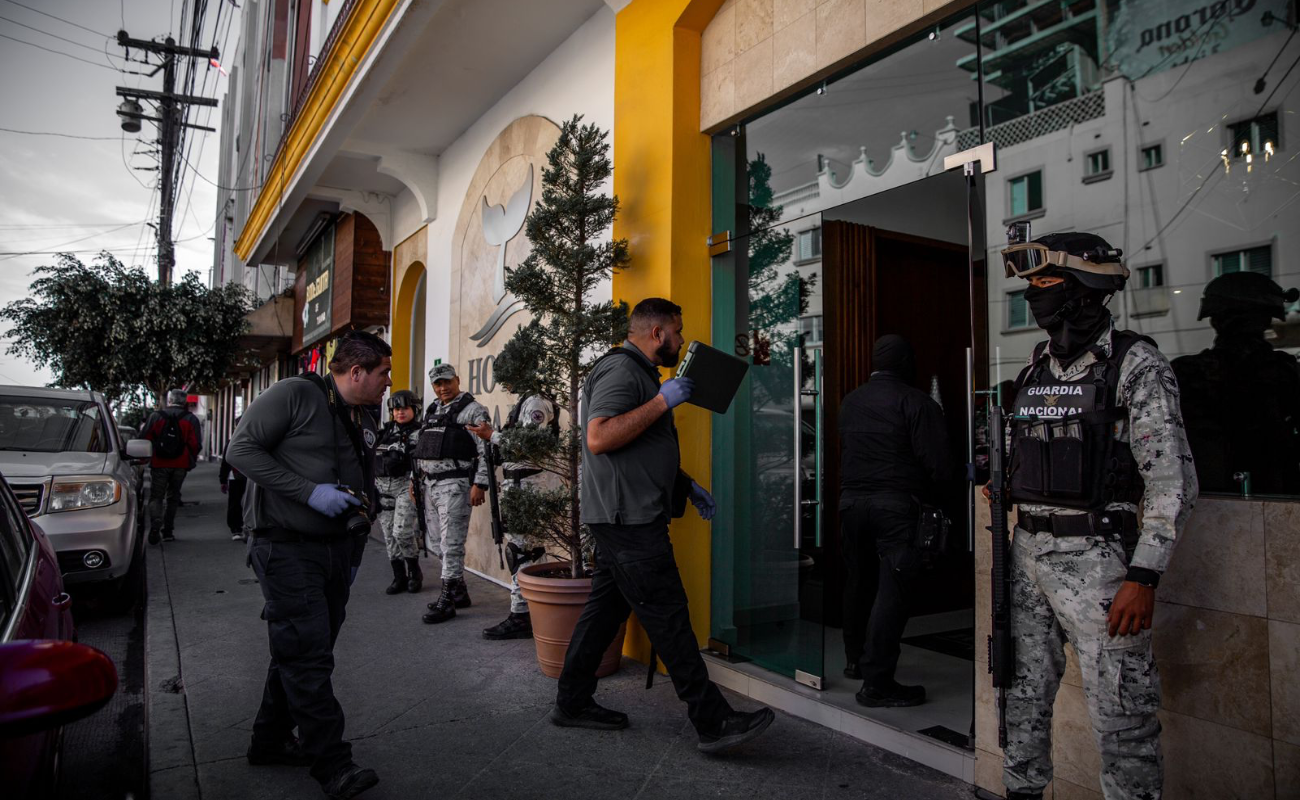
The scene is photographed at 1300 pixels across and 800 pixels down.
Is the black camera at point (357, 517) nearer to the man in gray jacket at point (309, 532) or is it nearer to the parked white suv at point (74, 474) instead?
the man in gray jacket at point (309, 532)

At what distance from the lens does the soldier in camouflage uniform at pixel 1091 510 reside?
7.46 ft

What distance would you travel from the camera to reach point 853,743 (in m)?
3.61

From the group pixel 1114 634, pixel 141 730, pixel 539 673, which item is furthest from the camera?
pixel 539 673

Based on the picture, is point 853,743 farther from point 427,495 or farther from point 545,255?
point 427,495

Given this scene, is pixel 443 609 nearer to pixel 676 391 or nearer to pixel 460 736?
pixel 460 736

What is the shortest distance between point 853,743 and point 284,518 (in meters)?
2.60

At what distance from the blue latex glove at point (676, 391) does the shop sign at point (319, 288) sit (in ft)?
32.4

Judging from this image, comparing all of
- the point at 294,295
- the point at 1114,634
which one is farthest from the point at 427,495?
the point at 294,295

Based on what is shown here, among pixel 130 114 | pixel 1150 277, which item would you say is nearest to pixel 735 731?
pixel 1150 277

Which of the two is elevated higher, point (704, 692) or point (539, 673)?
point (704, 692)

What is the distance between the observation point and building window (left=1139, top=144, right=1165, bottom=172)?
9.18 feet

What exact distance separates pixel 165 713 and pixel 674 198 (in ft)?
12.4

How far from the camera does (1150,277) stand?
2791 millimetres

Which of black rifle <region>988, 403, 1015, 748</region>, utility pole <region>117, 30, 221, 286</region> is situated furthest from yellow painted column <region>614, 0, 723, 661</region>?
utility pole <region>117, 30, 221, 286</region>
